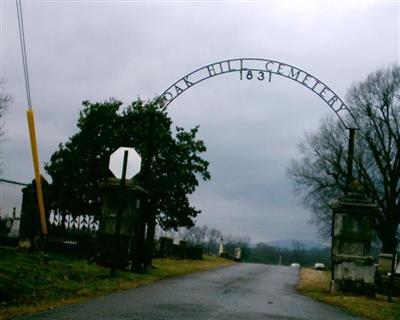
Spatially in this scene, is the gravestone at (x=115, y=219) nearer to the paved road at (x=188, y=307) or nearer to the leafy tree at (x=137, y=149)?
the paved road at (x=188, y=307)

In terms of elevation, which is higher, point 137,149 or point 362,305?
point 137,149

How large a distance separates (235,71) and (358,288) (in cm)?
799

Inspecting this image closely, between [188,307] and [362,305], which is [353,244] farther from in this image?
[188,307]

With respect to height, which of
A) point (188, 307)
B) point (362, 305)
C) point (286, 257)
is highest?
point (286, 257)

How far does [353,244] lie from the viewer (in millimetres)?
15516

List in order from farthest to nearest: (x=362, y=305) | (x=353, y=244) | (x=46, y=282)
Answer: (x=353, y=244) < (x=362, y=305) < (x=46, y=282)

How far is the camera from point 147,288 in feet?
39.7

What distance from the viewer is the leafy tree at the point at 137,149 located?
31078mm

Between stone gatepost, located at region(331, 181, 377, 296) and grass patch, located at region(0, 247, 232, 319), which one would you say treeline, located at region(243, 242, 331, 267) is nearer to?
stone gatepost, located at region(331, 181, 377, 296)

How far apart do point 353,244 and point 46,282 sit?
326 inches

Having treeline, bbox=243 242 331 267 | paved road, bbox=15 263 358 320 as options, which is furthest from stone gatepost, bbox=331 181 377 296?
treeline, bbox=243 242 331 267

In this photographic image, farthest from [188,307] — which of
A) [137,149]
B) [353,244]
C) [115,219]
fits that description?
[137,149]

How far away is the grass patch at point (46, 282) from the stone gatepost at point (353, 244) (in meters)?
4.72

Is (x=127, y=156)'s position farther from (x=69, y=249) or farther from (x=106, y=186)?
(x=69, y=249)
